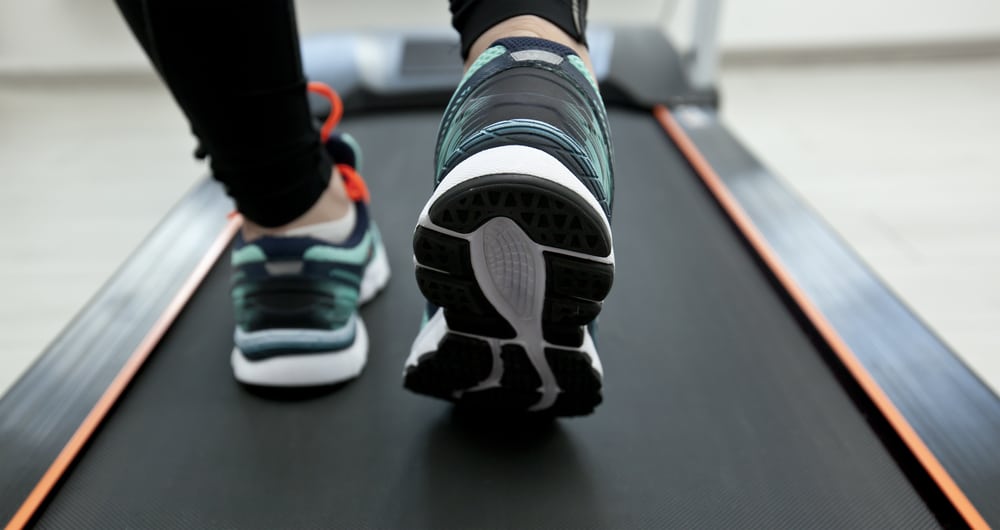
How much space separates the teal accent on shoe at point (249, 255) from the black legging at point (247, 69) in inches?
2.7

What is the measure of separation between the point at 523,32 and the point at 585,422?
1.33 ft

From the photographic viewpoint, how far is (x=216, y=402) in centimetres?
82

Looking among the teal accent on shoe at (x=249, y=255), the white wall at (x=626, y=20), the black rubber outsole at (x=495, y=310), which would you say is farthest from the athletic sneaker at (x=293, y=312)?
the white wall at (x=626, y=20)

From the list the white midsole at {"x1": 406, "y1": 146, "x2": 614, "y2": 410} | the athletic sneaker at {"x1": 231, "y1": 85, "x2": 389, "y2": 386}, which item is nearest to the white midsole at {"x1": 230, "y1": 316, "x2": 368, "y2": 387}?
the athletic sneaker at {"x1": 231, "y1": 85, "x2": 389, "y2": 386}

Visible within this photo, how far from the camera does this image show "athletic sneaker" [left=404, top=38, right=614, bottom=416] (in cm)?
50

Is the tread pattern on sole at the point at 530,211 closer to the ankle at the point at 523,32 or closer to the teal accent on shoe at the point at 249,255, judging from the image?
the ankle at the point at 523,32

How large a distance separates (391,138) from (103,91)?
1.48 m

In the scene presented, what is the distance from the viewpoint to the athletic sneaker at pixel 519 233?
499 millimetres

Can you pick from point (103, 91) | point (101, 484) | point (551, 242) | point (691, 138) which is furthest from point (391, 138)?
point (103, 91)

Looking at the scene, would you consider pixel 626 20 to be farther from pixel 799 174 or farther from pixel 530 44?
pixel 530 44

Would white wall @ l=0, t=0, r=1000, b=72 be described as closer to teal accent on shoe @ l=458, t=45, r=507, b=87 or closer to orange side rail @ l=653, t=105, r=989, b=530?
orange side rail @ l=653, t=105, r=989, b=530

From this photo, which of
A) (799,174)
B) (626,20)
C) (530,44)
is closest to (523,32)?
(530,44)

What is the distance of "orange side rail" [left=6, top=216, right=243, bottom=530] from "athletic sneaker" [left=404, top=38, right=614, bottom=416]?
1.29 feet

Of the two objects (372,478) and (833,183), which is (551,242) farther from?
(833,183)
